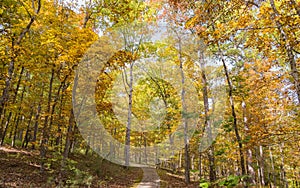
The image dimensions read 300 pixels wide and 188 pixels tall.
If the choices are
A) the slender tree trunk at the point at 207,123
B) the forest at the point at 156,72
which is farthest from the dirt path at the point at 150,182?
the slender tree trunk at the point at 207,123

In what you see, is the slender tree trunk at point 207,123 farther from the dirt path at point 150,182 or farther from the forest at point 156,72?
the dirt path at point 150,182

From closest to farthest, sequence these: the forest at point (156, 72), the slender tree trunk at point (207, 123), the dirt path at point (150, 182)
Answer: the forest at point (156, 72) < the slender tree trunk at point (207, 123) < the dirt path at point (150, 182)

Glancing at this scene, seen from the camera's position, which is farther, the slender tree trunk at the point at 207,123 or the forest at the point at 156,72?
the slender tree trunk at the point at 207,123

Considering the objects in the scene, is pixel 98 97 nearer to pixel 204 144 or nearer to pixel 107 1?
pixel 107 1

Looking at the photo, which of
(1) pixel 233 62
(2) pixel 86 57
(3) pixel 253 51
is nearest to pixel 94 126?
(2) pixel 86 57

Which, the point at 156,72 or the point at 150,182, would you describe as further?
the point at 156,72

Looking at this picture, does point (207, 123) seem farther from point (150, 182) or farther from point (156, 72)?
point (156, 72)

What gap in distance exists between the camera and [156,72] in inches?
655

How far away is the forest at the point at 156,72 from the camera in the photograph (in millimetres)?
5715

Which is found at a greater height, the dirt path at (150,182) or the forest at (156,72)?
the forest at (156,72)

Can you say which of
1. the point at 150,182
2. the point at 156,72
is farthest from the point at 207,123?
the point at 156,72

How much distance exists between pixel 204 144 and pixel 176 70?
5.86m

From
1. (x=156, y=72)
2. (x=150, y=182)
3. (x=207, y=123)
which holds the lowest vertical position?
(x=150, y=182)

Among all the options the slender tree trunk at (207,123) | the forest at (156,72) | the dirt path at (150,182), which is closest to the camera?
the forest at (156,72)
